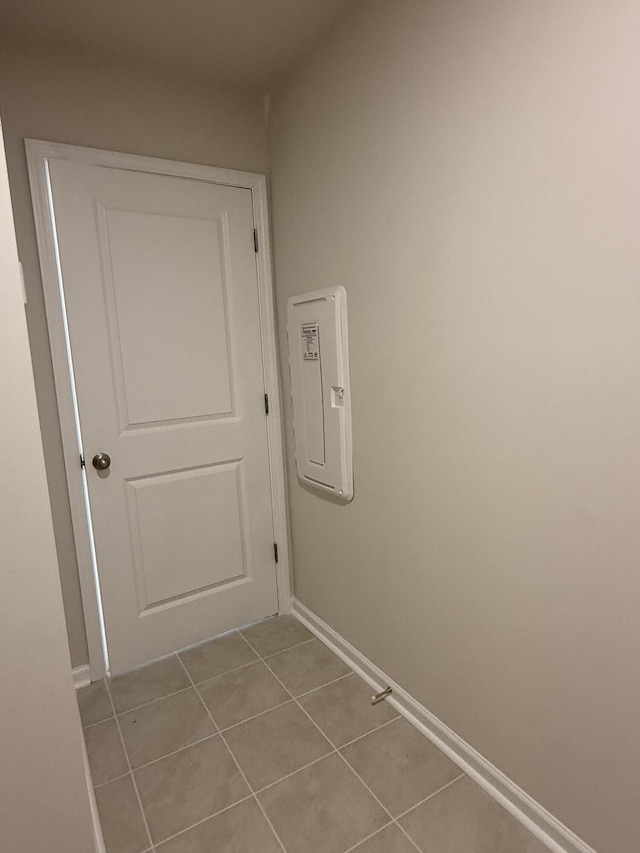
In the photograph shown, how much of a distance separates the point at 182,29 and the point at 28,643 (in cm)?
197

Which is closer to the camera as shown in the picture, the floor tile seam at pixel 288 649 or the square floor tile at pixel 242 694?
the square floor tile at pixel 242 694

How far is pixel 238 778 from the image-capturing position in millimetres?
1639

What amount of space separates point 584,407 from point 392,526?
33.6 inches


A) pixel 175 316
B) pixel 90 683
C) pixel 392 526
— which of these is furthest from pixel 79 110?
pixel 90 683

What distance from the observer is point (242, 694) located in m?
2.03

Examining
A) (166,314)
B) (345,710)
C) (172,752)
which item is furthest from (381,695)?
(166,314)

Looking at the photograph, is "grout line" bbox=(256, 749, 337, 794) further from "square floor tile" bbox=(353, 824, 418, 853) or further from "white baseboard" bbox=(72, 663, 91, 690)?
"white baseboard" bbox=(72, 663, 91, 690)

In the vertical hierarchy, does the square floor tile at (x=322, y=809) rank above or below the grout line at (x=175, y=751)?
above

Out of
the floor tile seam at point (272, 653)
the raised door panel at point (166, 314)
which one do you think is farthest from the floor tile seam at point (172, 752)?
the raised door panel at point (166, 314)

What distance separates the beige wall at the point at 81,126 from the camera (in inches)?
71.5

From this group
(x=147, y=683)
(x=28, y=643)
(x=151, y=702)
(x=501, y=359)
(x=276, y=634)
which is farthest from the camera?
(x=276, y=634)

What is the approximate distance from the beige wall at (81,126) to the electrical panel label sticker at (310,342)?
813 mm

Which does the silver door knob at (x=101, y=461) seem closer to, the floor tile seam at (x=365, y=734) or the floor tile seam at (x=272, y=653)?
the floor tile seam at (x=272, y=653)

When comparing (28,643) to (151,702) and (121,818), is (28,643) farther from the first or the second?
(151,702)
